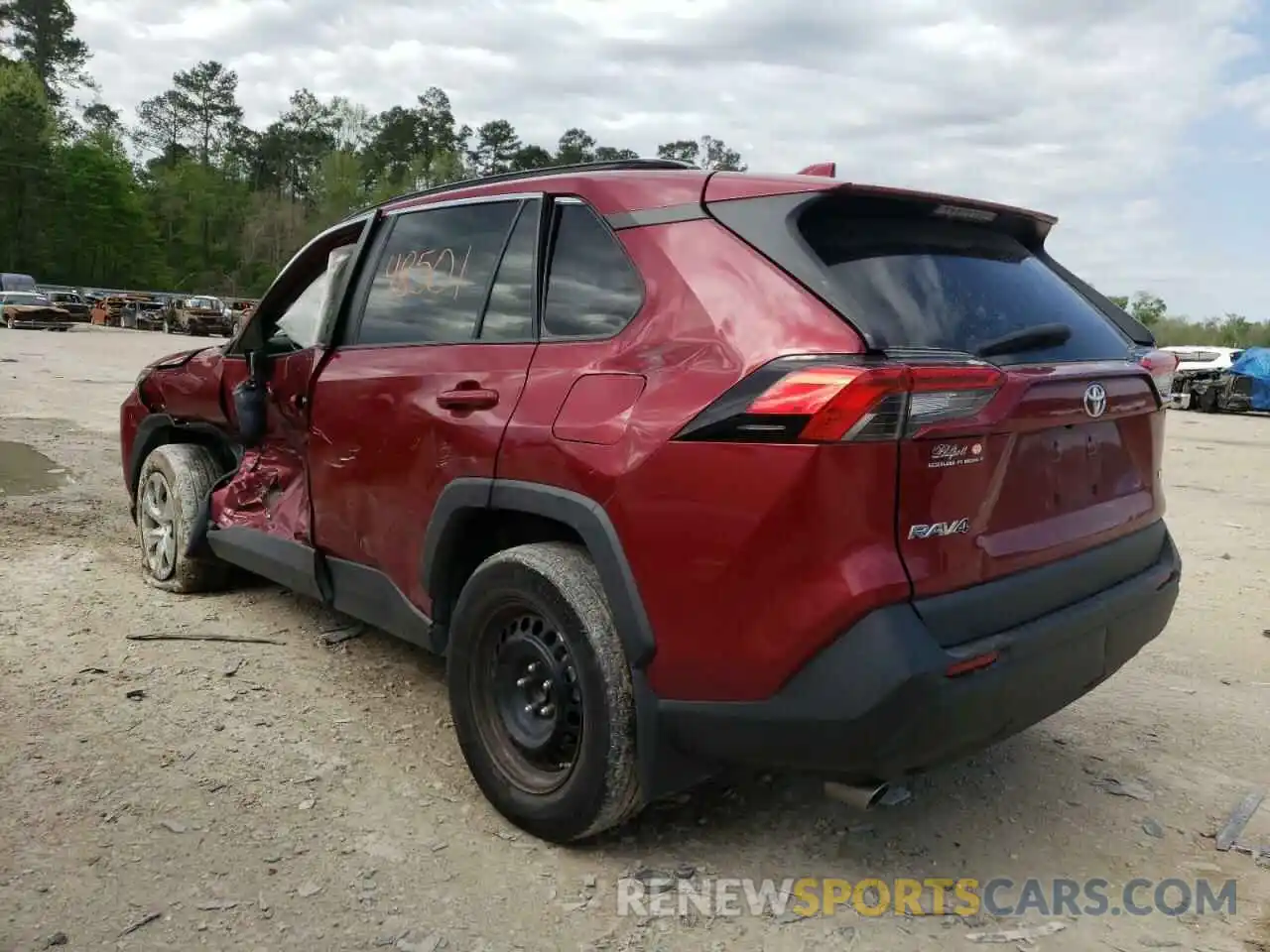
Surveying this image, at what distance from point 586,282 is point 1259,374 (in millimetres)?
25499

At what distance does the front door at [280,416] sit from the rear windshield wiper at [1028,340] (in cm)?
256

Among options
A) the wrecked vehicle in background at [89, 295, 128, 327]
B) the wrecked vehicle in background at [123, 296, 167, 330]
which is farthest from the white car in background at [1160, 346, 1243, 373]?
the wrecked vehicle in background at [89, 295, 128, 327]

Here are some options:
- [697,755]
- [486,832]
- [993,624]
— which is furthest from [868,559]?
[486,832]

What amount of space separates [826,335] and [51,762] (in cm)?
280

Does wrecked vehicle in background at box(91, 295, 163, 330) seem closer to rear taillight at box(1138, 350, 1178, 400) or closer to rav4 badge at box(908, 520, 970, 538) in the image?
rear taillight at box(1138, 350, 1178, 400)

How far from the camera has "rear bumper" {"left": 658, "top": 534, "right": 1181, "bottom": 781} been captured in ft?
7.07

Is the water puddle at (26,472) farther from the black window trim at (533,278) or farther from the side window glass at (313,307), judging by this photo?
the black window trim at (533,278)

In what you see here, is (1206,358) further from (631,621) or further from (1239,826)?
(631,621)

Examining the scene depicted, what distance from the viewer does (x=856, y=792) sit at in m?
2.40

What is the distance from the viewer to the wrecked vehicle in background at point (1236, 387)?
76.4 ft

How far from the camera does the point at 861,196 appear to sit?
2.51 metres

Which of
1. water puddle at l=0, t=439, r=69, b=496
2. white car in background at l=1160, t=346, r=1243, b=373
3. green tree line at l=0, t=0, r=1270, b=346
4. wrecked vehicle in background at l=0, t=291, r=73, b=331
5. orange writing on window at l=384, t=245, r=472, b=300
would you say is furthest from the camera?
green tree line at l=0, t=0, r=1270, b=346

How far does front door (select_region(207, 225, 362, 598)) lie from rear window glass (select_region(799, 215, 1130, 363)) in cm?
226

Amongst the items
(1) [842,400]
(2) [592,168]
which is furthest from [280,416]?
(1) [842,400]
